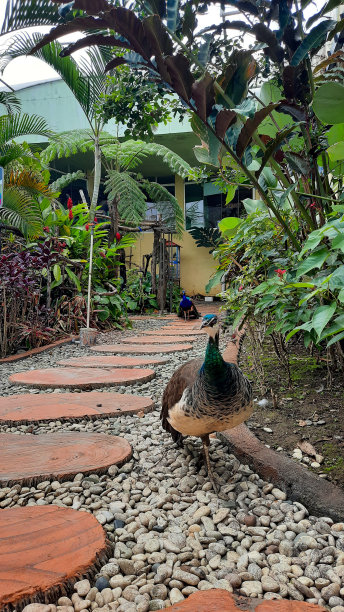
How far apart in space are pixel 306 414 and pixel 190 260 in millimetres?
13412

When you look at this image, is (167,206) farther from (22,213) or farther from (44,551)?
(44,551)

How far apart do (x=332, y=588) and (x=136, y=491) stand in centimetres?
84

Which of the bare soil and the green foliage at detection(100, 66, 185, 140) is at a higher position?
the green foliage at detection(100, 66, 185, 140)

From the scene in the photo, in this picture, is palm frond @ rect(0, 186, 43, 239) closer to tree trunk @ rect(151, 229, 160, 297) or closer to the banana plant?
tree trunk @ rect(151, 229, 160, 297)

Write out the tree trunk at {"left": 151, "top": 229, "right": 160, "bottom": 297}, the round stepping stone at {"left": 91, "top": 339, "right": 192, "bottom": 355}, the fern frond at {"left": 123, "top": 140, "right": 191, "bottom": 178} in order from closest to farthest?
the round stepping stone at {"left": 91, "top": 339, "right": 192, "bottom": 355}
the fern frond at {"left": 123, "top": 140, "right": 191, "bottom": 178}
the tree trunk at {"left": 151, "top": 229, "right": 160, "bottom": 297}

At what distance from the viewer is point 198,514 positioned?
170cm

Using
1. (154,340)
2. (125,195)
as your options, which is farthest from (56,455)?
(125,195)

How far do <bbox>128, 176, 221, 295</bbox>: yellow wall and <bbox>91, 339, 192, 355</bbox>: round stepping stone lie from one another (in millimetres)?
10015

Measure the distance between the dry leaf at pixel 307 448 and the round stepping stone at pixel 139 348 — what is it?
120 inches

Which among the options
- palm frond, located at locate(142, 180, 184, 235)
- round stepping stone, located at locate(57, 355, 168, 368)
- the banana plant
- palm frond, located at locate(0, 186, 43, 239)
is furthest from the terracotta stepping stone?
palm frond, located at locate(142, 180, 184, 235)

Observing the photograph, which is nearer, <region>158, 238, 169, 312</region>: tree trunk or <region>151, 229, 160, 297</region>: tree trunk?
<region>158, 238, 169, 312</region>: tree trunk

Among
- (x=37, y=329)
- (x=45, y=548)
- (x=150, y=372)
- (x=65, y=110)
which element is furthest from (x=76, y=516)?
(x=65, y=110)

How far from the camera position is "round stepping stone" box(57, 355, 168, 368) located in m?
4.20

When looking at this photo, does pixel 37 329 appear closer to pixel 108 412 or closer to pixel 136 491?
pixel 108 412
